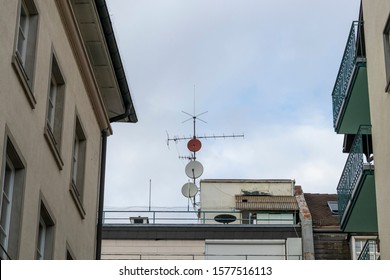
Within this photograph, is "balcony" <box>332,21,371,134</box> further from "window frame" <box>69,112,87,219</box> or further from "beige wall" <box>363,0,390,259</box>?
"window frame" <box>69,112,87,219</box>

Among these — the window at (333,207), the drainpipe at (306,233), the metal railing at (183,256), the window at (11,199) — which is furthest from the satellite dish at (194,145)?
the window at (11,199)

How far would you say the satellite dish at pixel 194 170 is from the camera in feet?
149

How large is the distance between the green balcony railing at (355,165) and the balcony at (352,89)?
65 cm

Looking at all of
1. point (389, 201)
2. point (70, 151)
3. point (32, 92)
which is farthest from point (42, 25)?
point (389, 201)

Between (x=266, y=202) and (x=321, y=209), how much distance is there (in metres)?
2.52

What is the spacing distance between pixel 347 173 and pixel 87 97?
6.11 m

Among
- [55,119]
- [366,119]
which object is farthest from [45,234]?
[366,119]

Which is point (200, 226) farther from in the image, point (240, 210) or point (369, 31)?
point (369, 31)

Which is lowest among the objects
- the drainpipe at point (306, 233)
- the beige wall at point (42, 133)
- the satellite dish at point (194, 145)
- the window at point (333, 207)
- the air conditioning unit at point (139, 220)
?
the beige wall at point (42, 133)

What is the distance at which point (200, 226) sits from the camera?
41125 mm

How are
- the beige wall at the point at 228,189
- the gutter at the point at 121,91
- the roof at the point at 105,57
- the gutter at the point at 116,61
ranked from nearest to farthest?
the roof at the point at 105,57
the gutter at the point at 116,61
the gutter at the point at 121,91
the beige wall at the point at 228,189

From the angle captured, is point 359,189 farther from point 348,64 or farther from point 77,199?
point 77,199

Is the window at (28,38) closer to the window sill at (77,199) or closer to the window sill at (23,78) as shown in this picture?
the window sill at (23,78)

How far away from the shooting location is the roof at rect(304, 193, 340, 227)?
41.8 m
